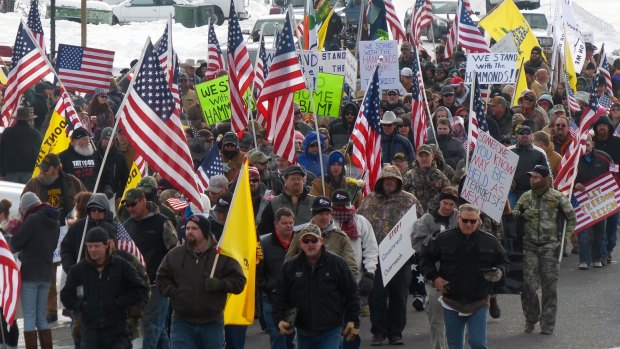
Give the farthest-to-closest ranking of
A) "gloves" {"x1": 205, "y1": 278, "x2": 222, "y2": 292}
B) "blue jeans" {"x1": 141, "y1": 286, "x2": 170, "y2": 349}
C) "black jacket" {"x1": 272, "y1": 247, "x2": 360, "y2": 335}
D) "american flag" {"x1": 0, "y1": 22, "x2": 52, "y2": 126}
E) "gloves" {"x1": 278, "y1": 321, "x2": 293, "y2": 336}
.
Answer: "american flag" {"x1": 0, "y1": 22, "x2": 52, "y2": 126}
"blue jeans" {"x1": 141, "y1": 286, "x2": 170, "y2": 349}
"gloves" {"x1": 205, "y1": 278, "x2": 222, "y2": 292}
"black jacket" {"x1": 272, "y1": 247, "x2": 360, "y2": 335}
"gloves" {"x1": 278, "y1": 321, "x2": 293, "y2": 336}

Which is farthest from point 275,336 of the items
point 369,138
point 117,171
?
point 117,171

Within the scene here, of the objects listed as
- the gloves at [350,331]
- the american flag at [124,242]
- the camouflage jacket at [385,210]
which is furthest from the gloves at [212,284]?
the camouflage jacket at [385,210]

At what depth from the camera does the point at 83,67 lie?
22.7 m

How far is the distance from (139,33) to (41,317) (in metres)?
29.9

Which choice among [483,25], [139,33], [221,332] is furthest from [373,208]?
[139,33]

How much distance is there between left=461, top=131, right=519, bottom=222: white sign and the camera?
1436 cm

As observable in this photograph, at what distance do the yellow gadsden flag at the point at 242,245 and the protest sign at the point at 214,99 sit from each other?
7.83 metres

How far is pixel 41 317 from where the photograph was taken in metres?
14.0

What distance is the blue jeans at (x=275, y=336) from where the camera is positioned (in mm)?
13086

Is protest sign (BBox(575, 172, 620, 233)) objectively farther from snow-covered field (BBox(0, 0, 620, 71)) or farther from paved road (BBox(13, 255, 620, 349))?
snow-covered field (BBox(0, 0, 620, 71))

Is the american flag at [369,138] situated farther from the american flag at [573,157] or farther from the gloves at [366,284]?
the gloves at [366,284]

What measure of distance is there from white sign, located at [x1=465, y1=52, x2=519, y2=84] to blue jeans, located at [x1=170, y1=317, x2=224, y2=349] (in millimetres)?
11352

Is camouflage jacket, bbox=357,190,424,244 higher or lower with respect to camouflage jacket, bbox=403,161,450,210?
higher

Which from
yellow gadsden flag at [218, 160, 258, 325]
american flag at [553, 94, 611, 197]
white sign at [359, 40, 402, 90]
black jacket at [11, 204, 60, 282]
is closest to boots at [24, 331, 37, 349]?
black jacket at [11, 204, 60, 282]
